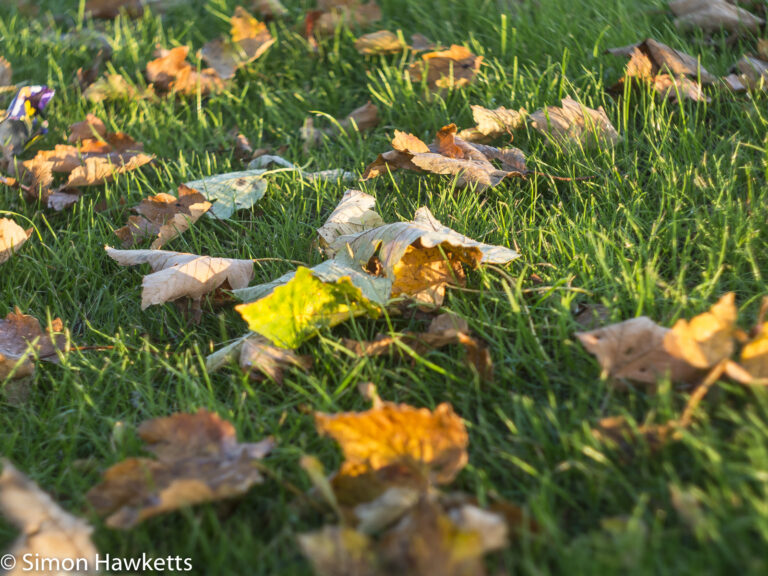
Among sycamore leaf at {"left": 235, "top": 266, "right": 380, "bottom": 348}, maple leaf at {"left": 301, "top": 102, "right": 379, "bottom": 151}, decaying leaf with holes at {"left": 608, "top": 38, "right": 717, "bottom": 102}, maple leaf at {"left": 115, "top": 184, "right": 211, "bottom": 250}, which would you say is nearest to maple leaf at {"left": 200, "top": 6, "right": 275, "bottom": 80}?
maple leaf at {"left": 301, "top": 102, "right": 379, "bottom": 151}

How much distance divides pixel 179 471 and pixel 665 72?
6.97 ft

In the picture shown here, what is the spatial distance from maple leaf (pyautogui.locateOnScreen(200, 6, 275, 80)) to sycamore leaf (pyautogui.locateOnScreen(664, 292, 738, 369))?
246 centimetres

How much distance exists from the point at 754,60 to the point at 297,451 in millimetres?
2128

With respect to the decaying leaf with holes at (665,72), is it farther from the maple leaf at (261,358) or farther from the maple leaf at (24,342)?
the maple leaf at (24,342)

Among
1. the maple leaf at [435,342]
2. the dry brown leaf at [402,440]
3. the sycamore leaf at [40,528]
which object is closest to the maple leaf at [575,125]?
the maple leaf at [435,342]

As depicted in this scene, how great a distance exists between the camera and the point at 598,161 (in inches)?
91.4

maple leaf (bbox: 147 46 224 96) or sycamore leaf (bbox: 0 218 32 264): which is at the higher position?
maple leaf (bbox: 147 46 224 96)

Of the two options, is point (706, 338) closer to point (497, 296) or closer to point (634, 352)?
point (634, 352)

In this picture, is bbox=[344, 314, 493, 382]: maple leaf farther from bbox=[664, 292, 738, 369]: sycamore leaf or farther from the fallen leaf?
the fallen leaf

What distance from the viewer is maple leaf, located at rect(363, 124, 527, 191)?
225 centimetres

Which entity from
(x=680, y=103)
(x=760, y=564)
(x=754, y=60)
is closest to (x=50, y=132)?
(x=680, y=103)

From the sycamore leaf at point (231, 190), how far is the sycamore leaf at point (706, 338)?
1.45 m

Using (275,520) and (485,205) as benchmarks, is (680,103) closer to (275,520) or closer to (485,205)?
(485,205)

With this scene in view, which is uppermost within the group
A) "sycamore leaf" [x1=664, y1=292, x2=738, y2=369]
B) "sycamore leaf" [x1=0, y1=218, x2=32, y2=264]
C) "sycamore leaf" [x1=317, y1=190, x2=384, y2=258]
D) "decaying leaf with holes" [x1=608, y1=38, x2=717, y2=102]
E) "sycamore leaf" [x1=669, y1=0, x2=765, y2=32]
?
"sycamore leaf" [x1=669, y1=0, x2=765, y2=32]
